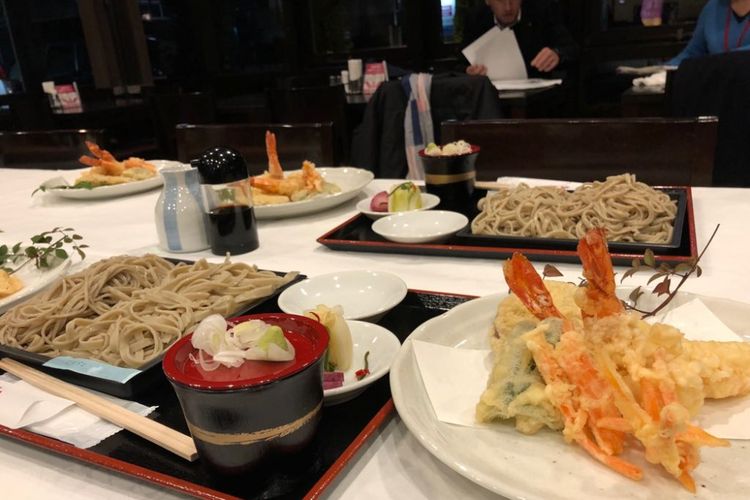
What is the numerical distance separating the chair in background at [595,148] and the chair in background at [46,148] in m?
2.11

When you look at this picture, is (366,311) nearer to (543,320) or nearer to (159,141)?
(543,320)

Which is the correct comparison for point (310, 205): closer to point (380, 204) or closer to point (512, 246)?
point (380, 204)

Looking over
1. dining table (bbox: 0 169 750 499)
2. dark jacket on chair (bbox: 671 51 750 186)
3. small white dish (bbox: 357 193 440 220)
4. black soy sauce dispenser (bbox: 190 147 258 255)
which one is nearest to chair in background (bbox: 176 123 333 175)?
dining table (bbox: 0 169 750 499)

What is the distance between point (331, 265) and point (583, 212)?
659 millimetres

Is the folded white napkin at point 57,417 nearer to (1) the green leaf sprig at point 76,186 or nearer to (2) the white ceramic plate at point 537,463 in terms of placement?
(2) the white ceramic plate at point 537,463

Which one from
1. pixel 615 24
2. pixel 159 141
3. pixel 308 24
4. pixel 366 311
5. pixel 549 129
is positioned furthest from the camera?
pixel 308 24

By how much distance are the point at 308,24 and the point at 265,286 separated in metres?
6.70

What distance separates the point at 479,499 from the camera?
2.38 feet

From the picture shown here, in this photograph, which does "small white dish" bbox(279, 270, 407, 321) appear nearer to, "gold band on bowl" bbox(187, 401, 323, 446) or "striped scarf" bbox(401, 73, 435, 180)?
"gold band on bowl" bbox(187, 401, 323, 446)

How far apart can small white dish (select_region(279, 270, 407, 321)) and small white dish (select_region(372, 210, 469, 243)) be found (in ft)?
0.96

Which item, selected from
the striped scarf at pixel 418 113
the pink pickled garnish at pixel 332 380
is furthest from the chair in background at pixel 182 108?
the pink pickled garnish at pixel 332 380

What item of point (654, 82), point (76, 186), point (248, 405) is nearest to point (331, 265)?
point (248, 405)

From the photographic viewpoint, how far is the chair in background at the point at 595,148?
212 cm

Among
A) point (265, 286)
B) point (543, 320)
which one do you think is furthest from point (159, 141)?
point (543, 320)
